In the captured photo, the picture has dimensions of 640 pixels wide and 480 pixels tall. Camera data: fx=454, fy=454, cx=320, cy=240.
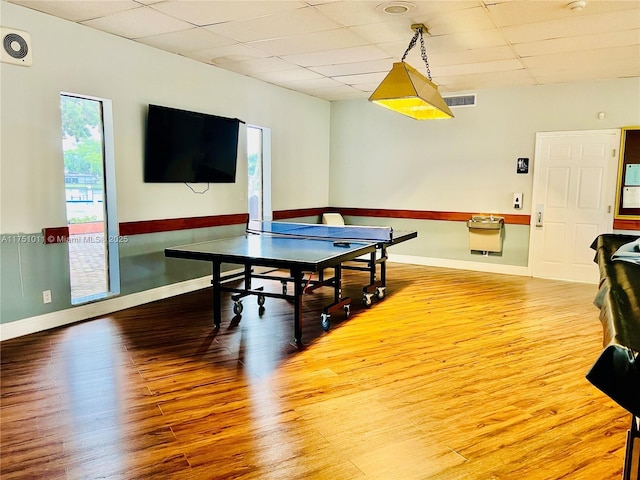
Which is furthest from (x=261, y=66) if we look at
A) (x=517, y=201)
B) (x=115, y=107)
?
(x=517, y=201)

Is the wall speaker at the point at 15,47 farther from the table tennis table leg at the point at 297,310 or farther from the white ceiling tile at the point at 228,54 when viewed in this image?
the table tennis table leg at the point at 297,310

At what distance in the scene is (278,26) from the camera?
4309 millimetres

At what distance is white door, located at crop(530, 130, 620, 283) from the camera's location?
6281 mm

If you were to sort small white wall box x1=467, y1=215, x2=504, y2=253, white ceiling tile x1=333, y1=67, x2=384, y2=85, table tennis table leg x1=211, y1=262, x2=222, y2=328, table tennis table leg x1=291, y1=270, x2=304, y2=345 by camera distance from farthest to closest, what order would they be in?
1. small white wall box x1=467, y1=215, x2=504, y2=253
2. white ceiling tile x1=333, y1=67, x2=384, y2=85
3. table tennis table leg x1=211, y1=262, x2=222, y2=328
4. table tennis table leg x1=291, y1=270, x2=304, y2=345

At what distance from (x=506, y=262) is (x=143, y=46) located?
19.2 ft

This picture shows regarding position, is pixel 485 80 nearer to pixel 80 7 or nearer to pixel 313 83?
pixel 313 83

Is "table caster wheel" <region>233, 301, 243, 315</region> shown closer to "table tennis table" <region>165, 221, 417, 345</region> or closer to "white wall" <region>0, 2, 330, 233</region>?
"table tennis table" <region>165, 221, 417, 345</region>

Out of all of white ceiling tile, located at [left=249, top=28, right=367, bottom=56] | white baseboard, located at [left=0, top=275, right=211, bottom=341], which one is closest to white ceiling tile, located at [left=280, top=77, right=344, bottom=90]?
white ceiling tile, located at [left=249, top=28, right=367, bottom=56]

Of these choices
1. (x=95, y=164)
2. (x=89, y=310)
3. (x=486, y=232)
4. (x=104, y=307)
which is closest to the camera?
(x=89, y=310)

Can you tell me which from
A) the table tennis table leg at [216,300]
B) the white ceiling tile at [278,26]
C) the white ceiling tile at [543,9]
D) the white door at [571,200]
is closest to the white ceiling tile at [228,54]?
the white ceiling tile at [278,26]

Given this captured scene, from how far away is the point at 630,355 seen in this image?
1.22 meters

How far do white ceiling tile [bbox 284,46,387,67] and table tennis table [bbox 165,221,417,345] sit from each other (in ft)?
6.56

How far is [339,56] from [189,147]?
2.08m

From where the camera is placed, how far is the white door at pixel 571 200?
6281mm
